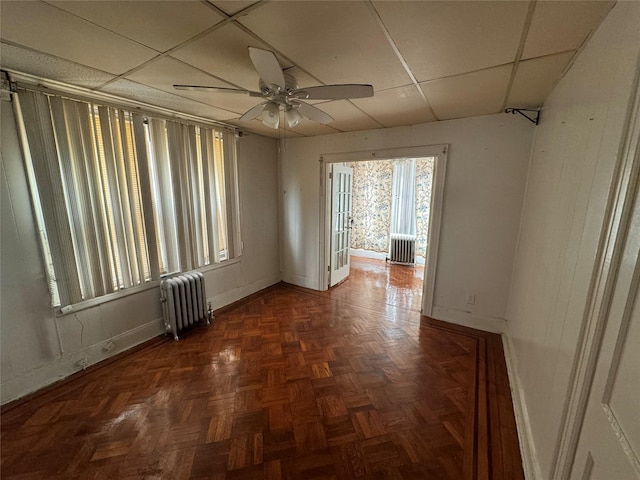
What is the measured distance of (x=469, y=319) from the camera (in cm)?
296

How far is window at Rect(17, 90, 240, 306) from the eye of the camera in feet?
6.29

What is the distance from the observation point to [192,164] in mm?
2854

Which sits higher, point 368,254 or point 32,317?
point 32,317

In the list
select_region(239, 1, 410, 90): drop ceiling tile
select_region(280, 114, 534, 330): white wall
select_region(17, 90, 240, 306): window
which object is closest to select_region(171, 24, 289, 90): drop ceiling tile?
select_region(239, 1, 410, 90): drop ceiling tile

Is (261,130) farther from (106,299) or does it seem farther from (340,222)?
(106,299)

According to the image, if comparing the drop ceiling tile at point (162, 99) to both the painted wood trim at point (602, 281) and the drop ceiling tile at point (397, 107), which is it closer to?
the drop ceiling tile at point (397, 107)

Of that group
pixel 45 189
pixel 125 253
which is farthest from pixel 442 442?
pixel 45 189

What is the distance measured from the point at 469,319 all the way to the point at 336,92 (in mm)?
2854

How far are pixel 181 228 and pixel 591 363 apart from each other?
3.22 m

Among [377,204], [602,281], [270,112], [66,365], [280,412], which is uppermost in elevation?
[270,112]

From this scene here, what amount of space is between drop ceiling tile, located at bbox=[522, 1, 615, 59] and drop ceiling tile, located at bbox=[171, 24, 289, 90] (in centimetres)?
131

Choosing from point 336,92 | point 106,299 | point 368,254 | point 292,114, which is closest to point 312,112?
point 292,114

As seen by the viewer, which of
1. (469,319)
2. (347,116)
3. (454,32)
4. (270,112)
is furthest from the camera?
(469,319)

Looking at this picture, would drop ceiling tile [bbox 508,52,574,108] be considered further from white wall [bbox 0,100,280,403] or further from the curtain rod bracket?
white wall [bbox 0,100,280,403]
